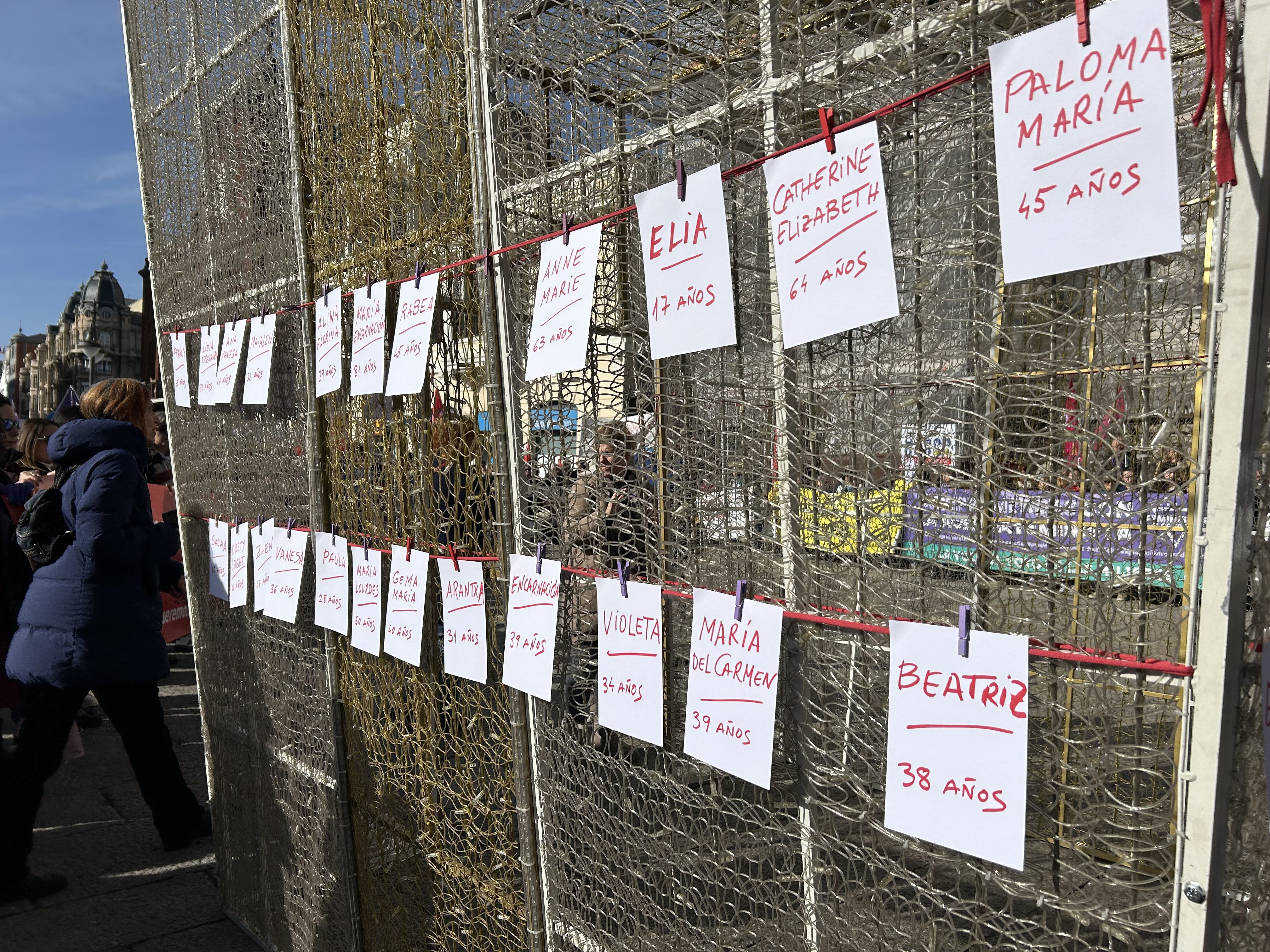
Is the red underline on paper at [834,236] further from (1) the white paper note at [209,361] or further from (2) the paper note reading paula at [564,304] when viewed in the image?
(1) the white paper note at [209,361]

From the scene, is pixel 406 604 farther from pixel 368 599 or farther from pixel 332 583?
pixel 332 583

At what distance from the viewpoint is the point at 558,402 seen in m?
1.75

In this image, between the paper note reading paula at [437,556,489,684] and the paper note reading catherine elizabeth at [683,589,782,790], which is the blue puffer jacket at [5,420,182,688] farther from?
the paper note reading catherine elizabeth at [683,589,782,790]

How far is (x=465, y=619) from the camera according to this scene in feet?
6.53

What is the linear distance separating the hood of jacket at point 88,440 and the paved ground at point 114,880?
1.74 meters

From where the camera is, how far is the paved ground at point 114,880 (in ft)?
10.8

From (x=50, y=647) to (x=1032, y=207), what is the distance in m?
3.61

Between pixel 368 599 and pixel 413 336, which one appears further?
pixel 368 599

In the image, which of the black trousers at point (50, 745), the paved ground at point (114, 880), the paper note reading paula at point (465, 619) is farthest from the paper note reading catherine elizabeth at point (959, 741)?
the black trousers at point (50, 745)

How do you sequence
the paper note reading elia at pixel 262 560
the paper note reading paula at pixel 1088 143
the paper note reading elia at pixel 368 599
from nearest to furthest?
the paper note reading paula at pixel 1088 143, the paper note reading elia at pixel 368 599, the paper note reading elia at pixel 262 560

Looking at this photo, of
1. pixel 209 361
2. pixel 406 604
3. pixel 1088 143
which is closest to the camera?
pixel 1088 143

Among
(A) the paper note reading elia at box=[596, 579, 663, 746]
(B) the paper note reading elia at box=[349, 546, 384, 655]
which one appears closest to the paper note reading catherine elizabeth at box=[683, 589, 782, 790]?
(A) the paper note reading elia at box=[596, 579, 663, 746]

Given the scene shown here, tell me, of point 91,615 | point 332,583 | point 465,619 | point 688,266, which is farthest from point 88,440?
point 688,266

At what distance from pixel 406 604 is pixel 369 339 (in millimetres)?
646
